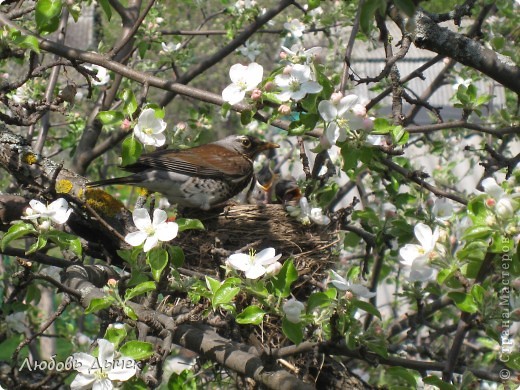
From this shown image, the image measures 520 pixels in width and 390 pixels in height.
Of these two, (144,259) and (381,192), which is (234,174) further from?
(144,259)

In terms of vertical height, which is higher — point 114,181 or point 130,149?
point 130,149

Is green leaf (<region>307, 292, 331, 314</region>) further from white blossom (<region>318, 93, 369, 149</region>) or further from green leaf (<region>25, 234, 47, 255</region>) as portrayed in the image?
green leaf (<region>25, 234, 47, 255</region>)

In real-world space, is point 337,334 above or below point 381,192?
below

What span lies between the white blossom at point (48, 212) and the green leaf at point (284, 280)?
0.67m

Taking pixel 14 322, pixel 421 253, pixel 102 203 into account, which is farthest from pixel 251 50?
pixel 421 253

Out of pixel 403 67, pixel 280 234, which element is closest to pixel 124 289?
pixel 280 234

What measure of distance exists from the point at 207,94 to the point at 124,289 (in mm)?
694

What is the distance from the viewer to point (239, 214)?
3.97 metres

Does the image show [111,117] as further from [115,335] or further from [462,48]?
[462,48]

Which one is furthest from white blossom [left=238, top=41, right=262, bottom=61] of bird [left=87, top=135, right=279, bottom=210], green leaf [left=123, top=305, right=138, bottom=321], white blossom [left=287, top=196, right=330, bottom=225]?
green leaf [left=123, top=305, right=138, bottom=321]

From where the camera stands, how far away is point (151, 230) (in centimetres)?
209

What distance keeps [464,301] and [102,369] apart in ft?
3.10

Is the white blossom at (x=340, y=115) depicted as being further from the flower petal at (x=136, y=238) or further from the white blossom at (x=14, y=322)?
the white blossom at (x=14, y=322)

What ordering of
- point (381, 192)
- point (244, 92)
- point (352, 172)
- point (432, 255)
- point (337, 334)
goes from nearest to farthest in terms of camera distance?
1. point (432, 255)
2. point (244, 92)
3. point (337, 334)
4. point (352, 172)
5. point (381, 192)
